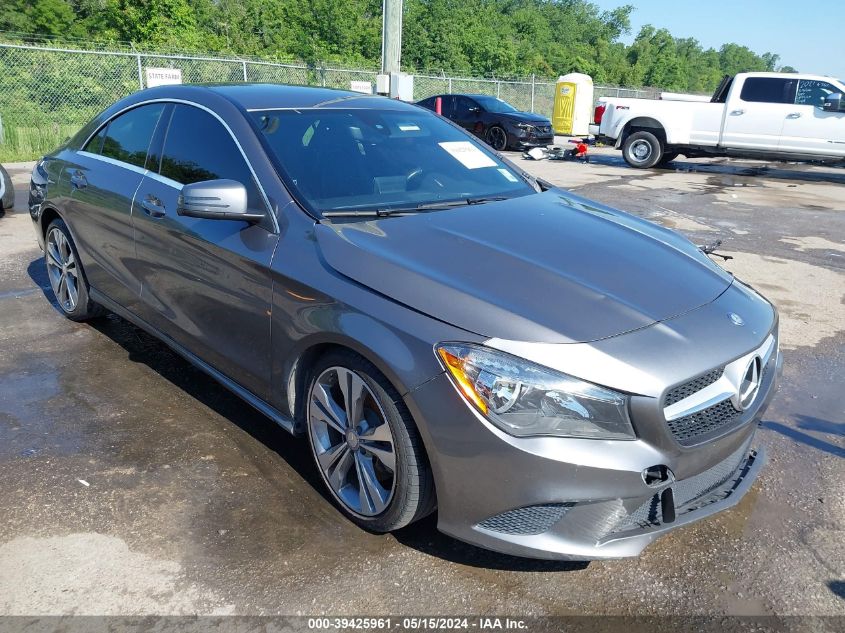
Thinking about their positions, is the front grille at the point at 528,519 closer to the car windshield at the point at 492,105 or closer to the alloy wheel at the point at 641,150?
the alloy wheel at the point at 641,150

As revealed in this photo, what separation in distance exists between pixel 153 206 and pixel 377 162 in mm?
1201


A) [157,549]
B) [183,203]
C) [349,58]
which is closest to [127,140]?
[183,203]

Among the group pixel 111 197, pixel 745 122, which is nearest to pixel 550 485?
pixel 111 197

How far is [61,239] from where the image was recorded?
4883 millimetres

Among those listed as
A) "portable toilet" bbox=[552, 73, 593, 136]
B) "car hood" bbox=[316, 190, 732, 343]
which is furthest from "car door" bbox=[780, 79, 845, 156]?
"car hood" bbox=[316, 190, 732, 343]

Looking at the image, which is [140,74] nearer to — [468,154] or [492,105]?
[492,105]

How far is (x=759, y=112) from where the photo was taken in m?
14.6

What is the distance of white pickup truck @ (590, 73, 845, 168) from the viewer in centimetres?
1418

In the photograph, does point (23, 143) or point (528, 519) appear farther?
point (23, 143)

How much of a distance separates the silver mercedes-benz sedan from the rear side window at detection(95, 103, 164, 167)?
3 cm

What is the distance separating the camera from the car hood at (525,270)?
2418mm

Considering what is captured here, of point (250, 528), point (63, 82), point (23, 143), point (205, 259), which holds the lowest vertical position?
point (250, 528)

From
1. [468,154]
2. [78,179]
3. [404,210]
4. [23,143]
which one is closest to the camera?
[404,210]

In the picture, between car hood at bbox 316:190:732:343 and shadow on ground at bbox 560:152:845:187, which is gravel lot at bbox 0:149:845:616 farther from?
shadow on ground at bbox 560:152:845:187
